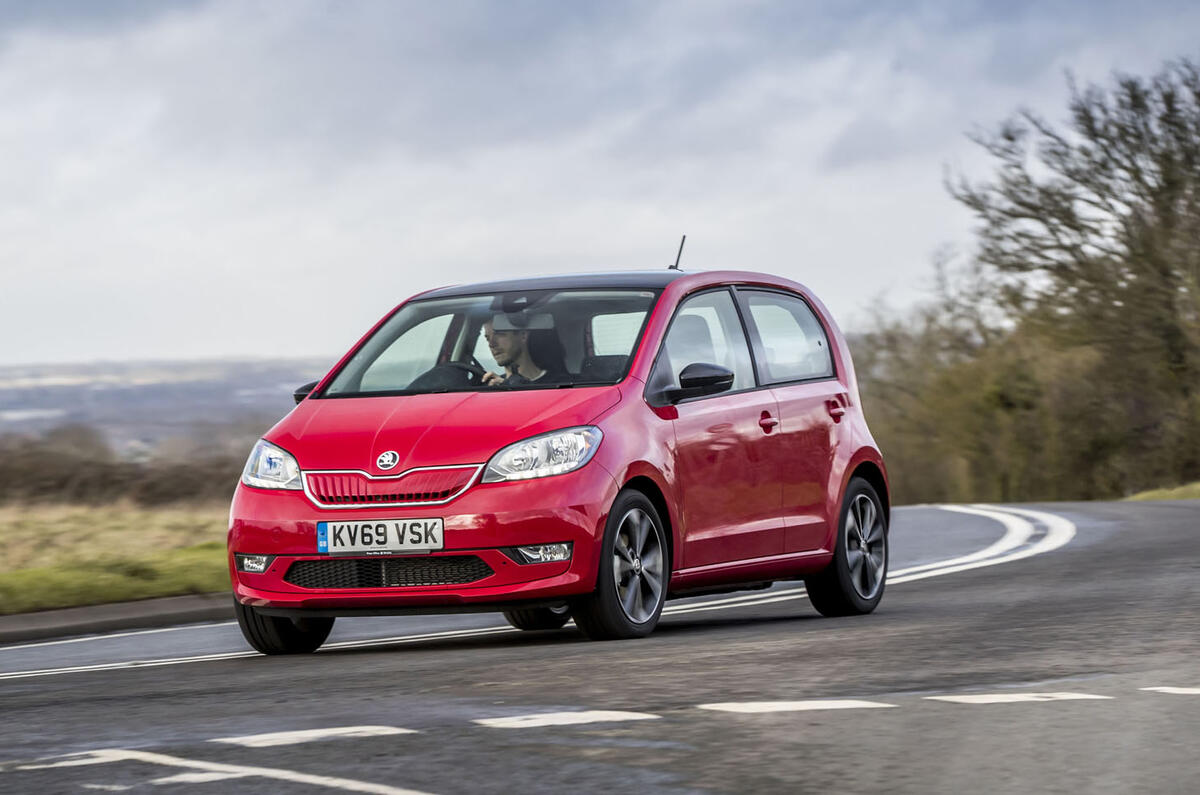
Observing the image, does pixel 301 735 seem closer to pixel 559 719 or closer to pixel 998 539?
pixel 559 719

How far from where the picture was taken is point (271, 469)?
897cm

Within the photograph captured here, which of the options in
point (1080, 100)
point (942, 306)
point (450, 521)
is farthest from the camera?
point (942, 306)

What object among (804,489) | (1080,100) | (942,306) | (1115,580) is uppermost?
(1080,100)

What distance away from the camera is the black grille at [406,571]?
8633 mm

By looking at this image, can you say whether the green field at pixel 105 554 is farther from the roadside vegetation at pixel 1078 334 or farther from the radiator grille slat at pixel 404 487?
the roadside vegetation at pixel 1078 334

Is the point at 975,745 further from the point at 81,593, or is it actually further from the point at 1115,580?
the point at 81,593

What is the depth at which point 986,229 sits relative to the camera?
4238 centimetres

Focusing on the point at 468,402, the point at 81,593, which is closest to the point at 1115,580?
the point at 468,402

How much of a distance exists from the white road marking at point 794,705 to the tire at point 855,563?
4.34m

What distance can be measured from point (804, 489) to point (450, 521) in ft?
8.35

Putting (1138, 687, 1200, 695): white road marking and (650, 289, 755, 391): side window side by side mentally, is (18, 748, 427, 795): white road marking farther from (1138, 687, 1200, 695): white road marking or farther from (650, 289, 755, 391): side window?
(650, 289, 755, 391): side window

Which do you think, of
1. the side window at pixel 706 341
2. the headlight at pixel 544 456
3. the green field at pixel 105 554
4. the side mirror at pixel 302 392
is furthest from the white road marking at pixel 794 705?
the green field at pixel 105 554

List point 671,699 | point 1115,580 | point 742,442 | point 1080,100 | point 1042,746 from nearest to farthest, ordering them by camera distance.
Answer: point 1042,746, point 671,699, point 742,442, point 1115,580, point 1080,100

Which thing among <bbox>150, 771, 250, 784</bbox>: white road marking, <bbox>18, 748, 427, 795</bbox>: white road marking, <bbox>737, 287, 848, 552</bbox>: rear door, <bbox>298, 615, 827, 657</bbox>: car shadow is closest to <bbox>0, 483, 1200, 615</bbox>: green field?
<bbox>298, 615, 827, 657</bbox>: car shadow
